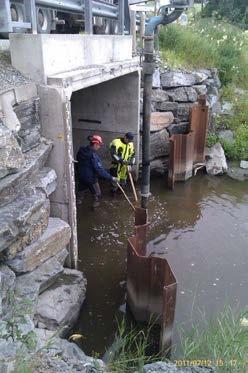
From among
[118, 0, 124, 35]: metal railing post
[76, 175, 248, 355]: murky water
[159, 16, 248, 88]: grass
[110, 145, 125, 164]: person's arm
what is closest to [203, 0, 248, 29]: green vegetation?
[159, 16, 248, 88]: grass

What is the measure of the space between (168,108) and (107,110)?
1847 mm

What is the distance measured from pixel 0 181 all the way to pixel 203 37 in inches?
439

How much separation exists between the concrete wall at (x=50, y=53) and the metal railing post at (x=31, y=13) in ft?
0.46

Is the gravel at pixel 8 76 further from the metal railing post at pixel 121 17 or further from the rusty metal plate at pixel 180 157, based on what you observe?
the rusty metal plate at pixel 180 157

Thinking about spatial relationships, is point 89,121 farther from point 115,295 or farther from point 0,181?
point 0,181

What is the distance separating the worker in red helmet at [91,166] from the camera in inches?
327

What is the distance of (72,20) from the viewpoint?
8.49m

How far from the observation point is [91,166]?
8.45 m

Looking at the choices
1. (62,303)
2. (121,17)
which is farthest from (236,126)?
(62,303)

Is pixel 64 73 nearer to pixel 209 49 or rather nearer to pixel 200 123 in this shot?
pixel 200 123

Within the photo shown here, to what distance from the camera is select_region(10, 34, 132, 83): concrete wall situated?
5.56 metres

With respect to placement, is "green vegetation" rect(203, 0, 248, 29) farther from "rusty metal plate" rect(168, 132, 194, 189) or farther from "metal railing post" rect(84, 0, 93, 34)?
"metal railing post" rect(84, 0, 93, 34)

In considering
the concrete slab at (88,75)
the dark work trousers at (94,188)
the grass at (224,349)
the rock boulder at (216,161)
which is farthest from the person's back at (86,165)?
the grass at (224,349)

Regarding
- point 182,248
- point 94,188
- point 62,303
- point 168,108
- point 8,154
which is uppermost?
point 8,154
